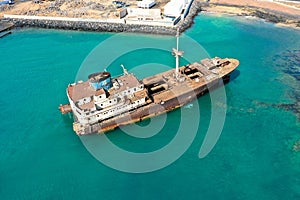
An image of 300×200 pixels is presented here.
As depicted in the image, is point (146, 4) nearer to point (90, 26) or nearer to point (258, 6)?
point (90, 26)

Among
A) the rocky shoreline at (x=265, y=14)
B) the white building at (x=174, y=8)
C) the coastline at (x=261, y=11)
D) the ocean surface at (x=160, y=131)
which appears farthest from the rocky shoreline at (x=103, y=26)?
the rocky shoreline at (x=265, y=14)

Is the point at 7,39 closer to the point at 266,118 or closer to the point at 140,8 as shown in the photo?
the point at 140,8

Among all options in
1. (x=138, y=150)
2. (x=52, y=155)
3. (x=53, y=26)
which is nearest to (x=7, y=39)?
(x=53, y=26)

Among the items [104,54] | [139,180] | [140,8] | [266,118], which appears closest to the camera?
[139,180]

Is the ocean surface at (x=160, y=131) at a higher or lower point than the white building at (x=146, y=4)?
lower

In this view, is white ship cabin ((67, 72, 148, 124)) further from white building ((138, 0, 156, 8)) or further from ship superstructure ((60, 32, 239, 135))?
white building ((138, 0, 156, 8))

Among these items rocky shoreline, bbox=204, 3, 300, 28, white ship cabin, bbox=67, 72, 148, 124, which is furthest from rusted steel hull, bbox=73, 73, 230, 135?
rocky shoreline, bbox=204, 3, 300, 28

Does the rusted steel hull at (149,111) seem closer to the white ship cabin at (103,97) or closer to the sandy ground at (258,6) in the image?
the white ship cabin at (103,97)
